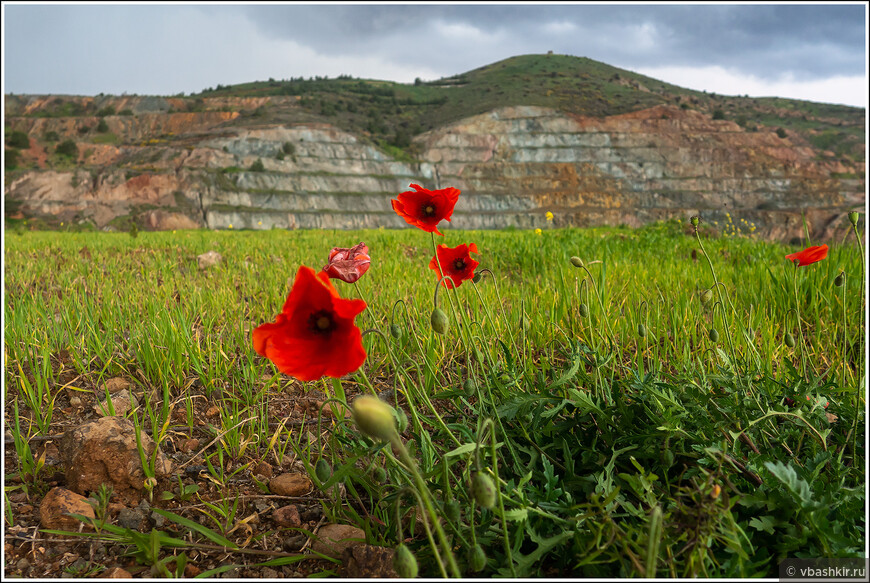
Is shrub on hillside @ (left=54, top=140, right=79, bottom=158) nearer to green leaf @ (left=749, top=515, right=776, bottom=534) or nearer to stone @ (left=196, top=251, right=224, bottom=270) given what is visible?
stone @ (left=196, top=251, right=224, bottom=270)

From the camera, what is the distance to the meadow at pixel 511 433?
785 millimetres

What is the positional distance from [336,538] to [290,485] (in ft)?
0.76

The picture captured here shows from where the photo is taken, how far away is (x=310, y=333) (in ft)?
2.66

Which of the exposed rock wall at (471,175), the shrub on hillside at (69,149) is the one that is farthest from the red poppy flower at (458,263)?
the shrub on hillside at (69,149)

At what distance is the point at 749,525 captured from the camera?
848 mm

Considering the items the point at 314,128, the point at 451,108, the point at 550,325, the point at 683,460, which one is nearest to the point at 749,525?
the point at 683,460

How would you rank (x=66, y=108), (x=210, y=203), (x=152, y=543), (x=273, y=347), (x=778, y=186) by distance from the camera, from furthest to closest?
1. (x=66, y=108)
2. (x=778, y=186)
3. (x=210, y=203)
4. (x=152, y=543)
5. (x=273, y=347)

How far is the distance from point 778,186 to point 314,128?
131ft

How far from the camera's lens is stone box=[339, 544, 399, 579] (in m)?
0.82

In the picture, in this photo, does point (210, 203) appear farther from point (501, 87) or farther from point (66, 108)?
point (501, 87)

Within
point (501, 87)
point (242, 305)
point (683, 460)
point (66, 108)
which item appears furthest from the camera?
point (501, 87)

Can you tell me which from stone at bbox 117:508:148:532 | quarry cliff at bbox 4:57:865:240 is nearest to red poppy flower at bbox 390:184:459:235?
stone at bbox 117:508:148:532

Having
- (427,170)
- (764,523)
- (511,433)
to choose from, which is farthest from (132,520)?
(427,170)

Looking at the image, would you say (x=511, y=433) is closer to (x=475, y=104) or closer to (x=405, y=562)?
(x=405, y=562)
